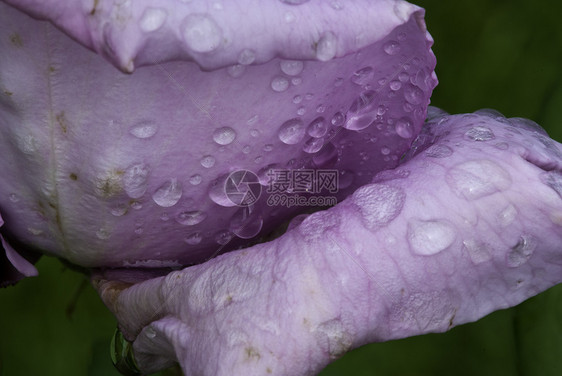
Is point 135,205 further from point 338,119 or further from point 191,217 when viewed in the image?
point 338,119

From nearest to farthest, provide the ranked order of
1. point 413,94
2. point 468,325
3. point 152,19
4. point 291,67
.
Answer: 1. point 152,19
2. point 291,67
3. point 413,94
4. point 468,325

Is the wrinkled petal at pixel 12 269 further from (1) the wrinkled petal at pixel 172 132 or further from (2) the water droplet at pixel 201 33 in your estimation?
(2) the water droplet at pixel 201 33

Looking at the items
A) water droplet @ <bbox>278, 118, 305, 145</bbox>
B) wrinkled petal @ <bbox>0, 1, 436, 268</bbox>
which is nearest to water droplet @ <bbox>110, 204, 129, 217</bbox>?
wrinkled petal @ <bbox>0, 1, 436, 268</bbox>

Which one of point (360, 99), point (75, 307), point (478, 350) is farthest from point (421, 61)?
point (75, 307)

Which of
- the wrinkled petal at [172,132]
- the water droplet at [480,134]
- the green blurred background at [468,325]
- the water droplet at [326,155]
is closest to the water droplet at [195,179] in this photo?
the wrinkled petal at [172,132]

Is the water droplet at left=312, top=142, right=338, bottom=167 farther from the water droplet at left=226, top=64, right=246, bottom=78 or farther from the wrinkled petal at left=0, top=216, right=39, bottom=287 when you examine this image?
the wrinkled petal at left=0, top=216, right=39, bottom=287

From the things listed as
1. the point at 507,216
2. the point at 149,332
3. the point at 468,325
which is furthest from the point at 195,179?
the point at 468,325

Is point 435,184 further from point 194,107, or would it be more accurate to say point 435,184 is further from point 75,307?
point 75,307
